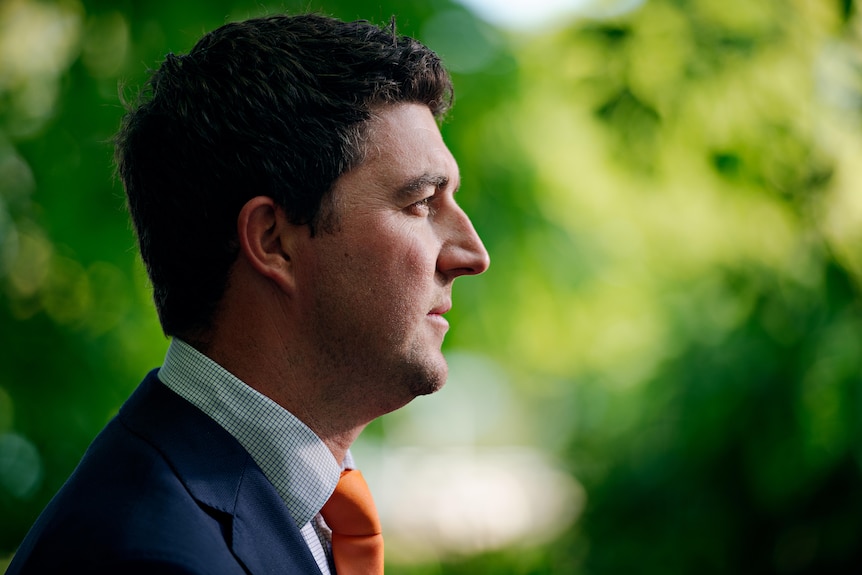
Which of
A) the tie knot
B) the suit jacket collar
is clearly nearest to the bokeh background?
the tie knot

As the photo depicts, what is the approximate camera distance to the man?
163cm

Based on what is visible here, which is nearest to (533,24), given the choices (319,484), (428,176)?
(428,176)

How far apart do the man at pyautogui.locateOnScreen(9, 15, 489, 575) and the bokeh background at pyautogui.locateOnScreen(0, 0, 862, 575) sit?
1.75 m

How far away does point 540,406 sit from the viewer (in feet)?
20.7

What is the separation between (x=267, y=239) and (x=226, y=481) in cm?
47

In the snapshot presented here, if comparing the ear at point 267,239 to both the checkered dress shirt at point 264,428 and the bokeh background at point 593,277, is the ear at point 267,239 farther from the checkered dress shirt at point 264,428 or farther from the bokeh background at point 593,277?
the bokeh background at point 593,277

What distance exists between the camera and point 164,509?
1.34 m

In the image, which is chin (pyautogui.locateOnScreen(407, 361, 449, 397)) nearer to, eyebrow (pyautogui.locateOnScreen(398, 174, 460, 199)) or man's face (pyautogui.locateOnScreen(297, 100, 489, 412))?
man's face (pyautogui.locateOnScreen(297, 100, 489, 412))

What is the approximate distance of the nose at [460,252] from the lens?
5.90 feet

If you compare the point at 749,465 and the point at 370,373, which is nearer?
the point at 370,373

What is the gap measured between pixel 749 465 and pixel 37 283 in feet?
11.7

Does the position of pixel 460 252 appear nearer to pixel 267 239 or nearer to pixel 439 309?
pixel 439 309

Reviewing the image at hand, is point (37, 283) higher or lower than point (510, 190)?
lower

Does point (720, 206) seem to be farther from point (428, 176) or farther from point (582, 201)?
point (428, 176)
